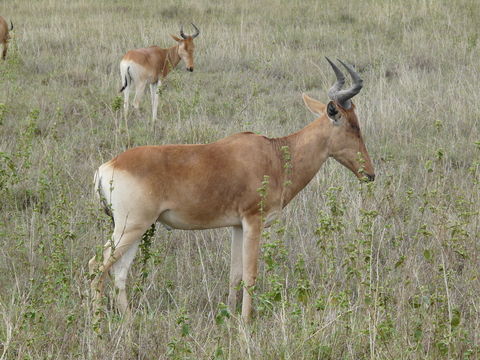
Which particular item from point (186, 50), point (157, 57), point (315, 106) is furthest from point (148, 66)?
point (315, 106)

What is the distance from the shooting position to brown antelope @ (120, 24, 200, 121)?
10883 mm

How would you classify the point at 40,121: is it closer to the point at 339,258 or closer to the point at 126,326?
the point at 339,258

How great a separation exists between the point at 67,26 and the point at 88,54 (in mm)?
2359

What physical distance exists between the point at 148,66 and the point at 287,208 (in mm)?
5227

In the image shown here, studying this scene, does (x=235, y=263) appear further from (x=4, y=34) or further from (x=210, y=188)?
(x=4, y=34)

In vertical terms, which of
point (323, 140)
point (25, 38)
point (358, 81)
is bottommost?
point (25, 38)

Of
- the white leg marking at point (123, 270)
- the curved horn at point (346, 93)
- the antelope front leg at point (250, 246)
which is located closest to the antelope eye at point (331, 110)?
the curved horn at point (346, 93)

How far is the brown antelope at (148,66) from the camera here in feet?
35.7

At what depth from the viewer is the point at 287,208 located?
661 centimetres

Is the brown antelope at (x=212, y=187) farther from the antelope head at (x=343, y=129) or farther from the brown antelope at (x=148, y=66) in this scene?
the brown antelope at (x=148, y=66)

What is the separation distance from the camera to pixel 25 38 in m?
Result: 13.9

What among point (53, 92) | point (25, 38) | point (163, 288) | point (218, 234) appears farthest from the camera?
point (25, 38)

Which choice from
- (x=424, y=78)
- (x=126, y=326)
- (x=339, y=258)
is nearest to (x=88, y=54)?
(x=424, y=78)

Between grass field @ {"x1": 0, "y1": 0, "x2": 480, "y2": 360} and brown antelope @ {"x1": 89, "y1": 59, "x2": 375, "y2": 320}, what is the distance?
0.19 m
